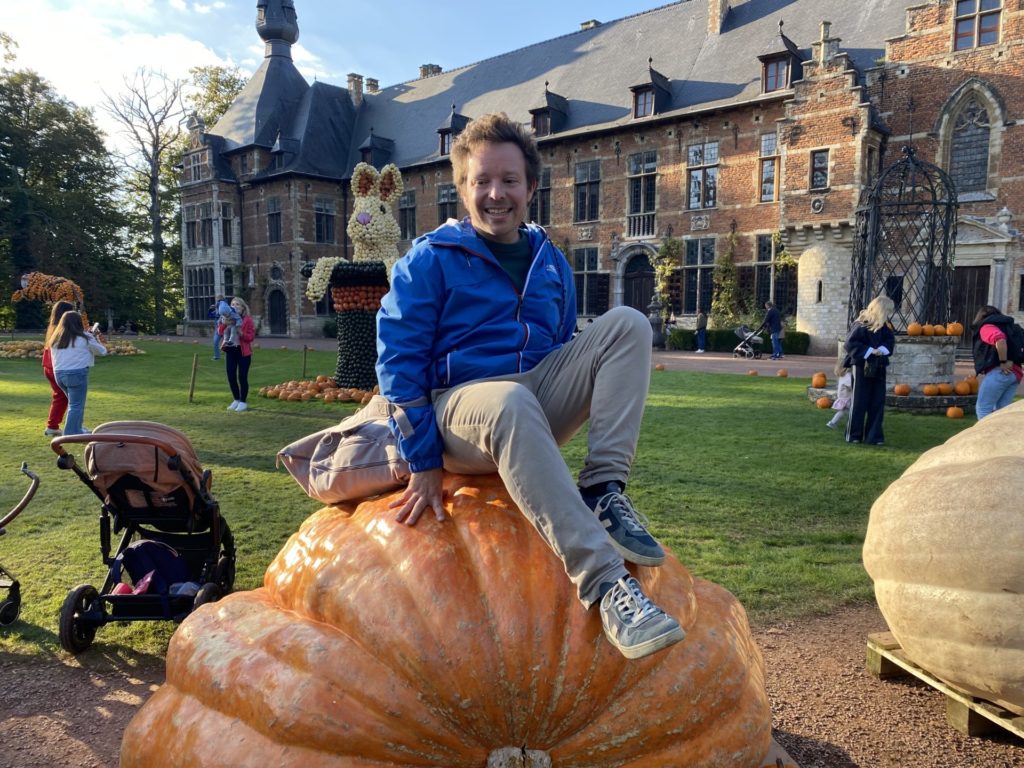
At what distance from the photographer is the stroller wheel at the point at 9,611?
3850 mm

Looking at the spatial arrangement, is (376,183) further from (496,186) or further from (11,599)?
(496,186)

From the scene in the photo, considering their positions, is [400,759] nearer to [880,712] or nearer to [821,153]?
[880,712]

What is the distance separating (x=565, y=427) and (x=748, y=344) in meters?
21.6

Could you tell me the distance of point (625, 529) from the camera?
6.71ft

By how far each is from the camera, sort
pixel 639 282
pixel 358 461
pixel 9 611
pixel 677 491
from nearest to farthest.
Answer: pixel 358 461, pixel 9 611, pixel 677 491, pixel 639 282

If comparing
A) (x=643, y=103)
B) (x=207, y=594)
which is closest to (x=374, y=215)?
(x=207, y=594)

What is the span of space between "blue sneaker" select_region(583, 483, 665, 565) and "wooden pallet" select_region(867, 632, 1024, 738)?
1.81 m

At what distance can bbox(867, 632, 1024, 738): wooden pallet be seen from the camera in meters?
2.76

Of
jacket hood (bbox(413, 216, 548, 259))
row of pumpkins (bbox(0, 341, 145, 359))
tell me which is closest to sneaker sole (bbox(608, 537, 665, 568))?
jacket hood (bbox(413, 216, 548, 259))

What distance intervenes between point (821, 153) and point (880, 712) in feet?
79.3

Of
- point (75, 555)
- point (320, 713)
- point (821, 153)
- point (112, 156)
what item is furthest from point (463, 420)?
point (112, 156)

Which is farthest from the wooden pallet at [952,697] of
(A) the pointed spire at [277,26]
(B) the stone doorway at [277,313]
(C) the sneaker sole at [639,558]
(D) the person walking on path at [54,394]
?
(A) the pointed spire at [277,26]

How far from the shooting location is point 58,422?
353 inches

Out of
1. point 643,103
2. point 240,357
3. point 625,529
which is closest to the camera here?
point 625,529
